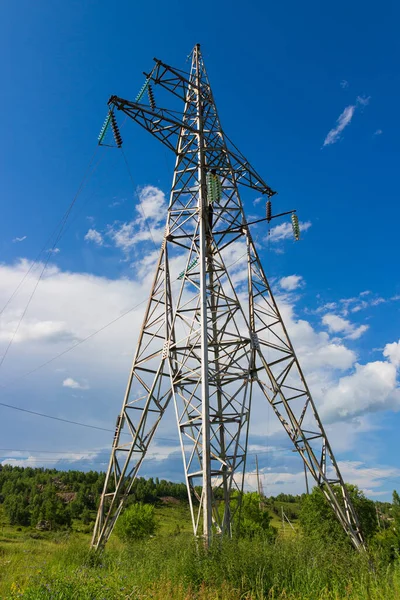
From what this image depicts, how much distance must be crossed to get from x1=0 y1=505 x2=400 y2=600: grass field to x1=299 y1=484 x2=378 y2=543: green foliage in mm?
23627

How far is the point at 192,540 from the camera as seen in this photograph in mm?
9320

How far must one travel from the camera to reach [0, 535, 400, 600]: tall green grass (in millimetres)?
6117

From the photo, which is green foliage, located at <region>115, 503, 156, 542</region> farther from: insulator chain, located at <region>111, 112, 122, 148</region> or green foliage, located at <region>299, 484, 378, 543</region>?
insulator chain, located at <region>111, 112, 122, 148</region>

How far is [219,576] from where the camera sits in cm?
731

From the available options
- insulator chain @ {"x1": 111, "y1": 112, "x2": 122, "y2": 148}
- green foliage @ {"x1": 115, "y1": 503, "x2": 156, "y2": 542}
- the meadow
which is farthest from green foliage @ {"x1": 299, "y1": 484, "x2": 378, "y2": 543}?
insulator chain @ {"x1": 111, "y1": 112, "x2": 122, "y2": 148}

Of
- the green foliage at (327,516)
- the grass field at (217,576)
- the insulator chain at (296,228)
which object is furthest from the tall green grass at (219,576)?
the green foliage at (327,516)

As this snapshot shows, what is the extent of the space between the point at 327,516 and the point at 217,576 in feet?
101

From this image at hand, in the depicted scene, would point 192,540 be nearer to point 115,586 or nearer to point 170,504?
point 115,586

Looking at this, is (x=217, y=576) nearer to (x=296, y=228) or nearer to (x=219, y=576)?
(x=219, y=576)

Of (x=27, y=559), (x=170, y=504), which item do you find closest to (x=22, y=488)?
(x=170, y=504)

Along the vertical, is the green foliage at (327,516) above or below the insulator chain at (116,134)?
below

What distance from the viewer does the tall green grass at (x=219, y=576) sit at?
6117 mm

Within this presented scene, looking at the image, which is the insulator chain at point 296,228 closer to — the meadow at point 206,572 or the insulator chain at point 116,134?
the insulator chain at point 116,134

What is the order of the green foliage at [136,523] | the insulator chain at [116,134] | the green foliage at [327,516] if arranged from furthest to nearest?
the green foliage at [136,523] < the green foliage at [327,516] < the insulator chain at [116,134]
